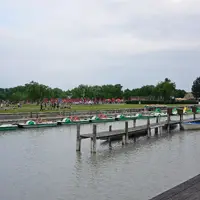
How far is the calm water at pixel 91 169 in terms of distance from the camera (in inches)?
690

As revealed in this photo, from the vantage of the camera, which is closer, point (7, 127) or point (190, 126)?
point (7, 127)

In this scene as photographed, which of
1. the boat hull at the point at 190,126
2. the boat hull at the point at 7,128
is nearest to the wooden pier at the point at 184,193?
the boat hull at the point at 7,128

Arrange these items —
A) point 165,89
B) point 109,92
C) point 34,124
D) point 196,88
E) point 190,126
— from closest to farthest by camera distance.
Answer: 1. point 34,124
2. point 190,126
3. point 165,89
4. point 196,88
5. point 109,92

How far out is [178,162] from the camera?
2448 centimetres

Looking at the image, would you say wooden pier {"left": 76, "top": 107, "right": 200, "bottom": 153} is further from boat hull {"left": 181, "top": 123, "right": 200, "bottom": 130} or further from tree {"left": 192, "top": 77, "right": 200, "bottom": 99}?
tree {"left": 192, "top": 77, "right": 200, "bottom": 99}

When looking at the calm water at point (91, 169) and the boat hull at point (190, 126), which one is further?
the boat hull at point (190, 126)

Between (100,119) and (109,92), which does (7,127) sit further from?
(109,92)

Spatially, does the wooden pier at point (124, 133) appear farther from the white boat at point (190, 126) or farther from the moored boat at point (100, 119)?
the moored boat at point (100, 119)

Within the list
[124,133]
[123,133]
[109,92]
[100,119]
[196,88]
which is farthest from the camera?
[109,92]

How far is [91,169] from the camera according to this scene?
884 inches

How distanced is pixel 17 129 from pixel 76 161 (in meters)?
20.1

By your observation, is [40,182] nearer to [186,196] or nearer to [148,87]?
[186,196]

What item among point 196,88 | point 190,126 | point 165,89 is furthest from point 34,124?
point 196,88

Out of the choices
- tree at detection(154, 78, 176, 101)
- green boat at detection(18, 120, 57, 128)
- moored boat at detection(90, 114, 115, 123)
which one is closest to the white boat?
moored boat at detection(90, 114, 115, 123)
